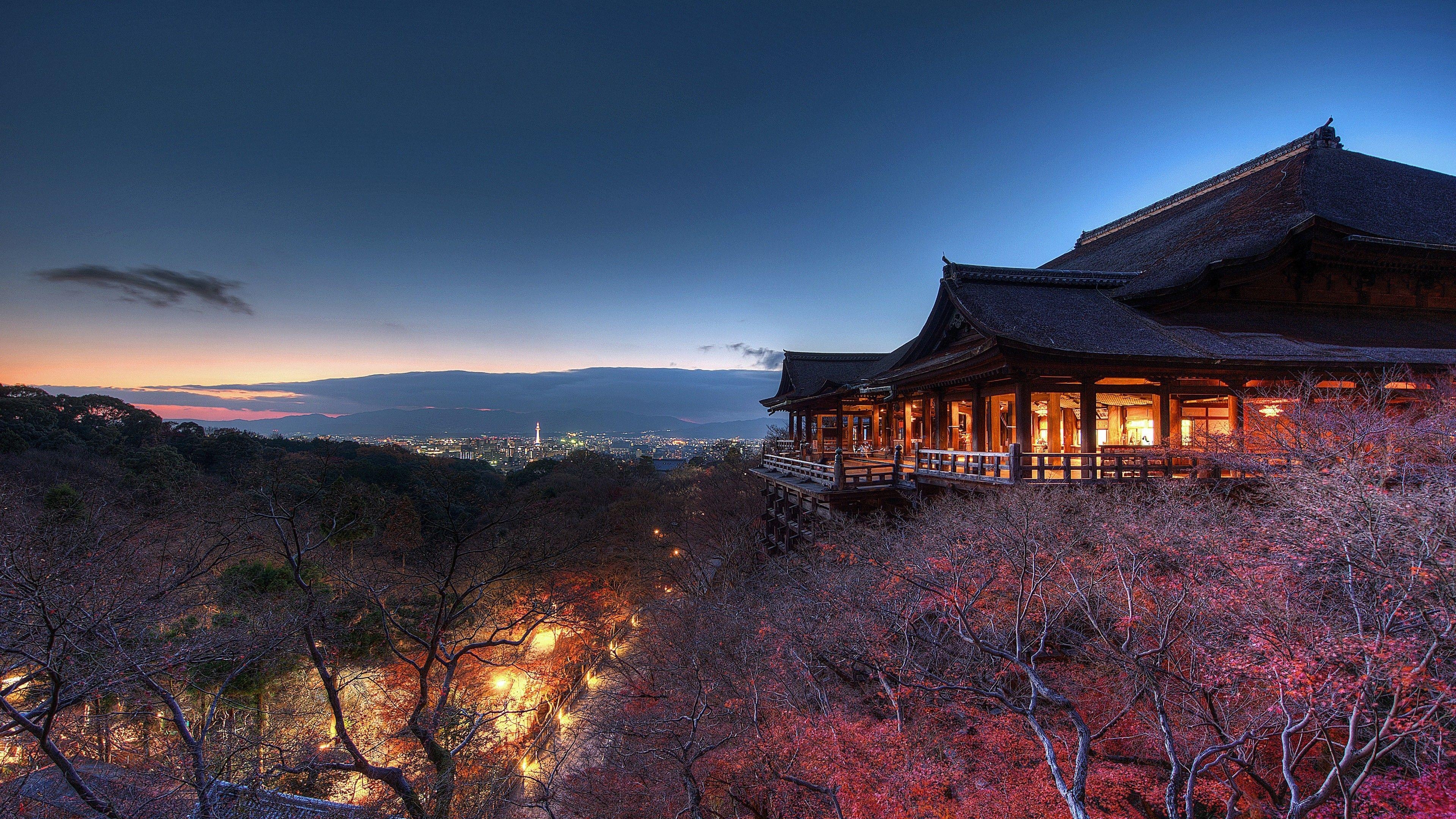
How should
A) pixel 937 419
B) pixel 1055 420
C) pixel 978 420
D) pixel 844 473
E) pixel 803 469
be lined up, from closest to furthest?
pixel 978 420
pixel 844 473
pixel 937 419
pixel 1055 420
pixel 803 469

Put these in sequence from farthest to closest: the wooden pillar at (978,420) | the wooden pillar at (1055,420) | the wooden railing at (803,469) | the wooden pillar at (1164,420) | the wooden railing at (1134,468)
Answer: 1. the wooden pillar at (1055,420)
2. the wooden railing at (803,469)
3. the wooden pillar at (978,420)
4. the wooden pillar at (1164,420)
5. the wooden railing at (1134,468)

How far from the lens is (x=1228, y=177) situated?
23047 millimetres

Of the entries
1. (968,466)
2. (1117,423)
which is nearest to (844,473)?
(968,466)

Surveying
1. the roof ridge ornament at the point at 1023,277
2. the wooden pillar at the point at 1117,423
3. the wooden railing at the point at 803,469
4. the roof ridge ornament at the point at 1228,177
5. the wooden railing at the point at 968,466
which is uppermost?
the roof ridge ornament at the point at 1228,177

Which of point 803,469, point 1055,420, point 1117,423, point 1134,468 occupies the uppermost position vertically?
point 1055,420

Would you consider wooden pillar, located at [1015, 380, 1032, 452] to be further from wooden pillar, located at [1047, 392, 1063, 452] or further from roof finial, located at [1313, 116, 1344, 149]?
roof finial, located at [1313, 116, 1344, 149]

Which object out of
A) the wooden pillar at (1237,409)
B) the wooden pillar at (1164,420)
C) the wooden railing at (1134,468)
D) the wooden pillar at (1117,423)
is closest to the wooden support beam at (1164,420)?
the wooden pillar at (1164,420)

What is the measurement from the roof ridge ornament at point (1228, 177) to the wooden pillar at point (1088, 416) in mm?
18546

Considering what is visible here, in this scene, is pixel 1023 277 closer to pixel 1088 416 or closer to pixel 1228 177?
pixel 1088 416

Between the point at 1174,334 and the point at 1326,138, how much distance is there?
17.1m

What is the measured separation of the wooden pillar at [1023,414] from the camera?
470 inches

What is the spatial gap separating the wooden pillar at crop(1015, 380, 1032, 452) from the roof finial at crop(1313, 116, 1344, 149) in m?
20.2

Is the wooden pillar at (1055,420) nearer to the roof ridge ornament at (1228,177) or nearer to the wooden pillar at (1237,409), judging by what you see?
the wooden pillar at (1237,409)

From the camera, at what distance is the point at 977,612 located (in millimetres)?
10172
